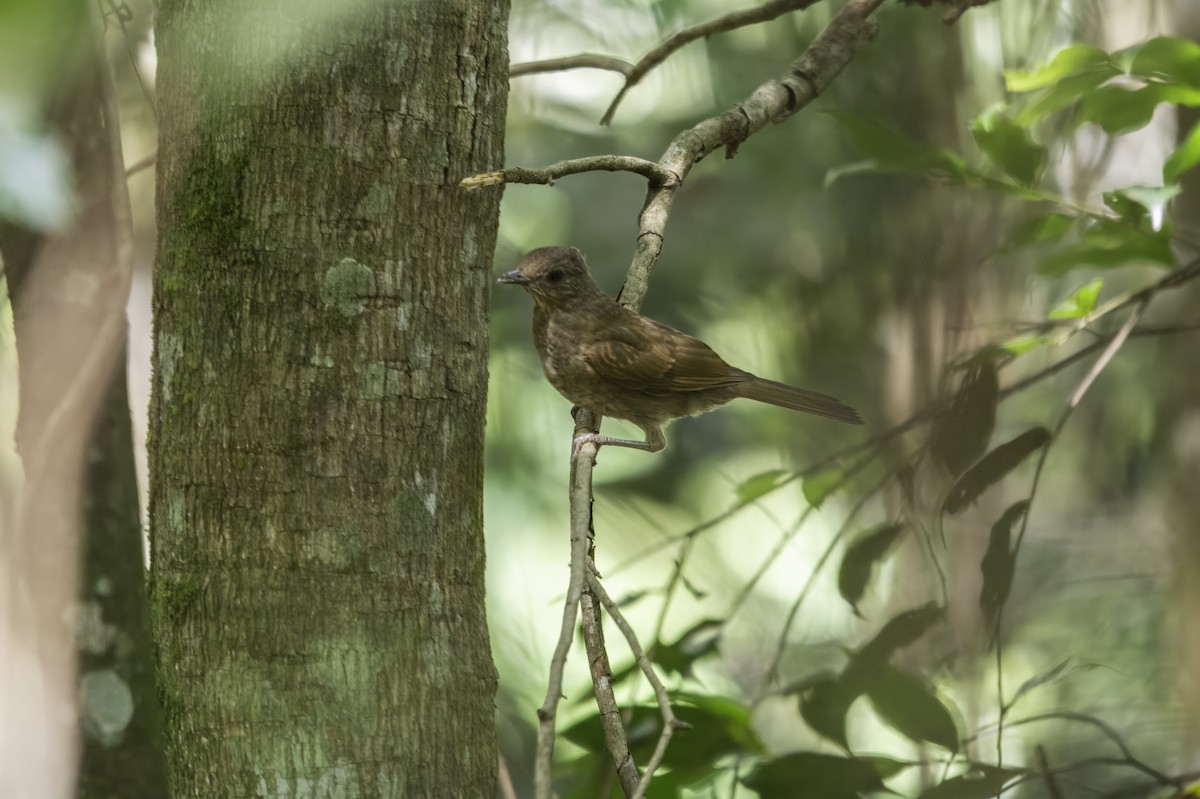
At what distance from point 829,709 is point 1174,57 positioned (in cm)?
165

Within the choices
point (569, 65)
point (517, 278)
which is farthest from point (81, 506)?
point (569, 65)

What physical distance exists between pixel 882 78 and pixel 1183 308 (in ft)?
5.34

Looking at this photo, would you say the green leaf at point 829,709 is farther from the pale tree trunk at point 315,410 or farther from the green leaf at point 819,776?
the pale tree trunk at point 315,410

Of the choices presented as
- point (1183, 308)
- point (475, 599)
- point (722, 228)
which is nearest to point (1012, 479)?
point (1183, 308)

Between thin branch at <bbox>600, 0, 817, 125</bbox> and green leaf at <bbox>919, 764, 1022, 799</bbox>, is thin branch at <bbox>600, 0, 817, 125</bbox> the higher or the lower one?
the higher one

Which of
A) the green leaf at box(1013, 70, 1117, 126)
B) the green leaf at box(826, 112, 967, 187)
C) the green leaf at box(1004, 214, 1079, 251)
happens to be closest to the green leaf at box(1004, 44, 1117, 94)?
the green leaf at box(1013, 70, 1117, 126)

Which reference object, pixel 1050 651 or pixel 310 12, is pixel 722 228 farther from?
pixel 310 12

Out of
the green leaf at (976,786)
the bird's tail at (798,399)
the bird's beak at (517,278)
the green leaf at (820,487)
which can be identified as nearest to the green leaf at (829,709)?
the green leaf at (976,786)

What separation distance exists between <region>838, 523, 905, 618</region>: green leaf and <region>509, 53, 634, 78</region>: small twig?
1479 mm

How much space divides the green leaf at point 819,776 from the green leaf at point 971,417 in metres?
0.83

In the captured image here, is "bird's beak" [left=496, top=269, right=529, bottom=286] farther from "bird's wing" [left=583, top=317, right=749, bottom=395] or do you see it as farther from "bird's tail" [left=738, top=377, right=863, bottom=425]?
"bird's tail" [left=738, top=377, right=863, bottom=425]

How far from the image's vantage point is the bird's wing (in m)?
3.38

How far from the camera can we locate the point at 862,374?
4961 millimetres

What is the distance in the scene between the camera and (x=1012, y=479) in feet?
16.4
